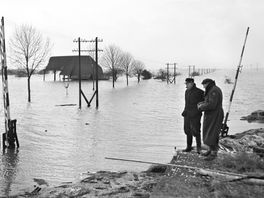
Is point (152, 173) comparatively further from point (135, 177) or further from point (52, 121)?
point (52, 121)

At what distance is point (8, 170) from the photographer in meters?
7.89

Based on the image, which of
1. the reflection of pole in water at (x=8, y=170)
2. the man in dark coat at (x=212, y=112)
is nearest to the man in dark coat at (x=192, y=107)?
the man in dark coat at (x=212, y=112)

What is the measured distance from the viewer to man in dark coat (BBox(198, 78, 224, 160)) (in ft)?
21.4

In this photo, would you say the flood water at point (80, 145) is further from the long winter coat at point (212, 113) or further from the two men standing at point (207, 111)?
the long winter coat at point (212, 113)

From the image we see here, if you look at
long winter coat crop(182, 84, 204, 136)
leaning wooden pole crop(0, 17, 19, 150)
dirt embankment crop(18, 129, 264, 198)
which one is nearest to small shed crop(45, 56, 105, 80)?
leaning wooden pole crop(0, 17, 19, 150)

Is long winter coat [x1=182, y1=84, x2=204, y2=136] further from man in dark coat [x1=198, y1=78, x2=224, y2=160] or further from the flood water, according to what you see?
the flood water

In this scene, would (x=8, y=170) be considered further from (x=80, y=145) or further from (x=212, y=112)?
(x=212, y=112)

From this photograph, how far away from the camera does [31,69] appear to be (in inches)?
1169

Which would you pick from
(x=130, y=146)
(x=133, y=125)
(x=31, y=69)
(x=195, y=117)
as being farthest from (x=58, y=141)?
(x=31, y=69)

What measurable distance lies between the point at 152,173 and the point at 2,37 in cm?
677

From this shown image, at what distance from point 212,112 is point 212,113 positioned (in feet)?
0.07

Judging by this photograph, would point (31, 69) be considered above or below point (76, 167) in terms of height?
above

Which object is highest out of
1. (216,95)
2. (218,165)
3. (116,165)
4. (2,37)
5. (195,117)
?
(2,37)

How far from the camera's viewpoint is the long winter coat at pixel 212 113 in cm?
651
